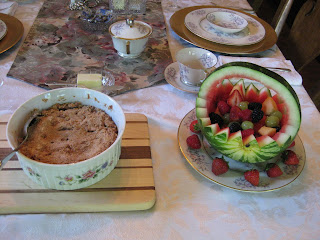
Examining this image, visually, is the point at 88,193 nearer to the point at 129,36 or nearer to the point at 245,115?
the point at 245,115

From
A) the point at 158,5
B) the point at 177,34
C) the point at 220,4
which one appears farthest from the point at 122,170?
the point at 220,4

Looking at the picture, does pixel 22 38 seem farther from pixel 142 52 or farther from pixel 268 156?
pixel 268 156

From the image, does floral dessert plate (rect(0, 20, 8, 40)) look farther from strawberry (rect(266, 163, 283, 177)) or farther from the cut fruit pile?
strawberry (rect(266, 163, 283, 177))

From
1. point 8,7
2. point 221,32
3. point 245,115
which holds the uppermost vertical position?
point 245,115

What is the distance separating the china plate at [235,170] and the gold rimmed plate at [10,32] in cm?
74

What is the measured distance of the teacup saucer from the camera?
0.95 meters

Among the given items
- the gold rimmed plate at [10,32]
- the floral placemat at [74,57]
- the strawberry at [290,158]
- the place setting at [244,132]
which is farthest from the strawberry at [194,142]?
the gold rimmed plate at [10,32]

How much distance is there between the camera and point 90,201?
0.59 metres

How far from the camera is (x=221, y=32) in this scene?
1218 millimetres

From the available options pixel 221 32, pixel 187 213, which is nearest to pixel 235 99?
pixel 187 213

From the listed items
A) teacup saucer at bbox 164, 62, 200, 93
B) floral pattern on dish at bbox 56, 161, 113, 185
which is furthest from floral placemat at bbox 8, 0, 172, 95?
floral pattern on dish at bbox 56, 161, 113, 185

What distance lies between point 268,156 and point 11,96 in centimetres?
75

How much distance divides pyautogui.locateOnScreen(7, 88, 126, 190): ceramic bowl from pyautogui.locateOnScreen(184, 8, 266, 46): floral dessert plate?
65cm

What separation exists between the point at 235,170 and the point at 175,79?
1.39 feet
